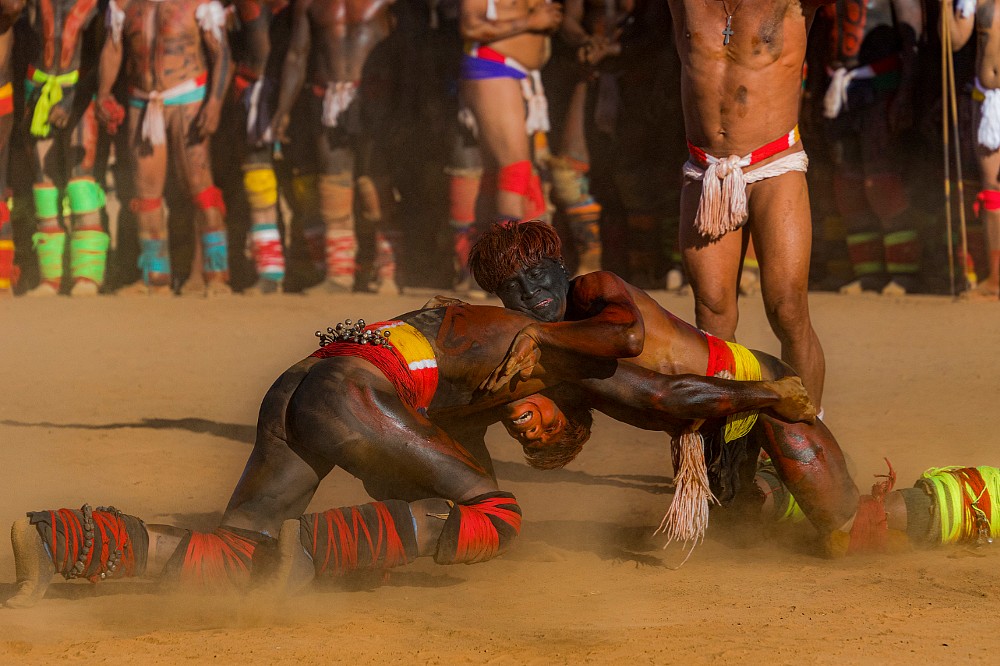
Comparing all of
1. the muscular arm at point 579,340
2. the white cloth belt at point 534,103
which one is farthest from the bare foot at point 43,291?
the muscular arm at point 579,340

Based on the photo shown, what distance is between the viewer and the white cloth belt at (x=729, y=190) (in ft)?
17.4

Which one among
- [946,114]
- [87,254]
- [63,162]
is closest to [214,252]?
[87,254]

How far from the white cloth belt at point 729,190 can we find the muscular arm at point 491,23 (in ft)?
13.8

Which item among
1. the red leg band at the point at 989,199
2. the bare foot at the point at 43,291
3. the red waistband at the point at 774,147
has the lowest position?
the bare foot at the point at 43,291

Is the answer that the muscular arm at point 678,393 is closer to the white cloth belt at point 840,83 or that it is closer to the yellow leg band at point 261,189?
the white cloth belt at point 840,83

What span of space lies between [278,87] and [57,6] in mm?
1765

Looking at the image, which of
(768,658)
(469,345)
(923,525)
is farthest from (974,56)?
(768,658)

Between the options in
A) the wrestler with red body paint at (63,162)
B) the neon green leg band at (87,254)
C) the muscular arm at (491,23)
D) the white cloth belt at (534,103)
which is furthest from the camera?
the neon green leg band at (87,254)

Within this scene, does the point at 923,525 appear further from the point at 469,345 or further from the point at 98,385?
the point at 98,385

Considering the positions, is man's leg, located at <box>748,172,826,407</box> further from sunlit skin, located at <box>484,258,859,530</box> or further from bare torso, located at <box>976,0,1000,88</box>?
bare torso, located at <box>976,0,1000,88</box>

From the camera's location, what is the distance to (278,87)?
1041cm

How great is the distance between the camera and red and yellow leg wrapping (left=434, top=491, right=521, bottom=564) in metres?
3.76

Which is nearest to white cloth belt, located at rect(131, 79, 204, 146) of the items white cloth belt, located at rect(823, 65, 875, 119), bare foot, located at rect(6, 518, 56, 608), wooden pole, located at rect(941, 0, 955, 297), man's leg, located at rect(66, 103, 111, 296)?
man's leg, located at rect(66, 103, 111, 296)

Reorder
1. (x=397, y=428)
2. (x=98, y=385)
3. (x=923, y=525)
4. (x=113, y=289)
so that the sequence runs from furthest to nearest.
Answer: (x=113, y=289) < (x=98, y=385) < (x=923, y=525) < (x=397, y=428)
